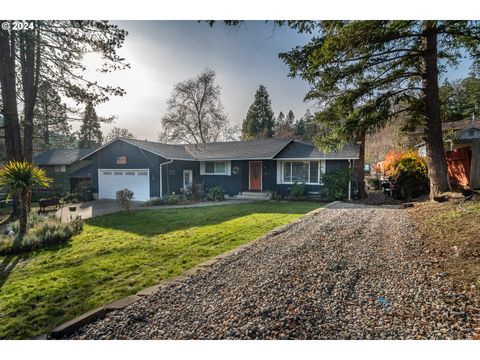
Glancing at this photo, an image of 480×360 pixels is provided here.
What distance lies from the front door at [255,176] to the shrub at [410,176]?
17.1 feet

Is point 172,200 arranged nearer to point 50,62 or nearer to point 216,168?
point 216,168

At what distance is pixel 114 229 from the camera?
5.73 metres

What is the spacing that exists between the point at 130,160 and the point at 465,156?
1141 centimetres

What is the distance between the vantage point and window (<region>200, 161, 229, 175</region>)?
37.8 ft

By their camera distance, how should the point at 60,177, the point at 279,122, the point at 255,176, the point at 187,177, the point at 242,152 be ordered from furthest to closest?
the point at 187,177 < the point at 255,176 < the point at 242,152 < the point at 279,122 < the point at 60,177

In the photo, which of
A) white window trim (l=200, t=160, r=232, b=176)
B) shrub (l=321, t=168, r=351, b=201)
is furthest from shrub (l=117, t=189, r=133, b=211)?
shrub (l=321, t=168, r=351, b=201)

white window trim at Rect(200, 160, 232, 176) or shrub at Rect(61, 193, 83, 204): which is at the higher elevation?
white window trim at Rect(200, 160, 232, 176)

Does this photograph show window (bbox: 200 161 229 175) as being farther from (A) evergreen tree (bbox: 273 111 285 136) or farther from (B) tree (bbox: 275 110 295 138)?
(A) evergreen tree (bbox: 273 111 285 136)

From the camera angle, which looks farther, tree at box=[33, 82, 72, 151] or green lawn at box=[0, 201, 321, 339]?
tree at box=[33, 82, 72, 151]

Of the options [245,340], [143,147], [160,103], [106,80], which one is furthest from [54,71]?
[143,147]

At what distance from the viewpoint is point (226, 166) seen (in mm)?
11477

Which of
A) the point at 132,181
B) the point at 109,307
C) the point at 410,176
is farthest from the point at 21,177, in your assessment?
the point at 410,176

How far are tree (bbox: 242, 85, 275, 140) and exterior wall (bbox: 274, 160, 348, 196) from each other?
4.80 m
